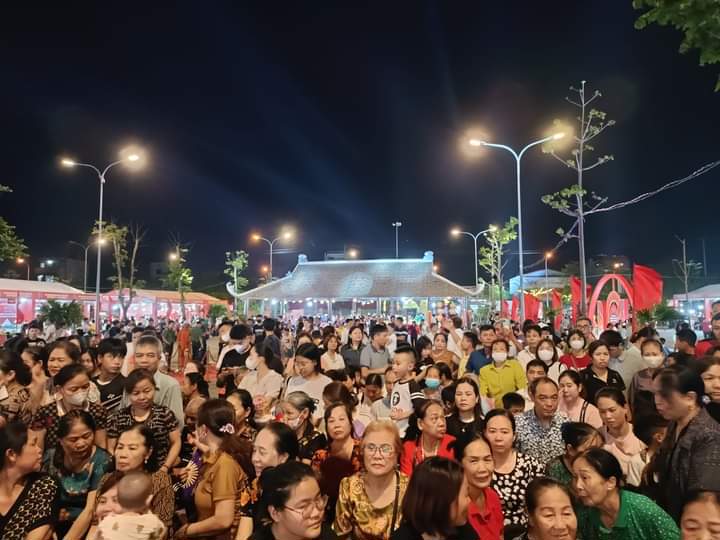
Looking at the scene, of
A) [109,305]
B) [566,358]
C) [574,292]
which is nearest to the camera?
[566,358]

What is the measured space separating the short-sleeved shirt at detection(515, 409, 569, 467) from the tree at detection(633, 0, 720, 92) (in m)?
4.46

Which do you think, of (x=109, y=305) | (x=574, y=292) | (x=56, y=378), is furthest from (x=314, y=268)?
(x=56, y=378)

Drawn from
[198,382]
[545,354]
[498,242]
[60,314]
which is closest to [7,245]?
[60,314]

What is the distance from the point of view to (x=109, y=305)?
35.3 m

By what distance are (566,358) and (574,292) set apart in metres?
9.35

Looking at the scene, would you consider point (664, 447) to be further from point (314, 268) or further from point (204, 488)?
point (314, 268)

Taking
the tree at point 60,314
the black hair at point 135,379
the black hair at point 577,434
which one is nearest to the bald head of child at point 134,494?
the black hair at point 135,379

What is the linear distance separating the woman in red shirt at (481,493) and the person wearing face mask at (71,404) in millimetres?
2931

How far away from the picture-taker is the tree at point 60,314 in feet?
71.5

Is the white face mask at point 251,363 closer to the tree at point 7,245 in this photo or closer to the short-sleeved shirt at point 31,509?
the short-sleeved shirt at point 31,509

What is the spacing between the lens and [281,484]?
249cm

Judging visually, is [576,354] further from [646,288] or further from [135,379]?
[135,379]

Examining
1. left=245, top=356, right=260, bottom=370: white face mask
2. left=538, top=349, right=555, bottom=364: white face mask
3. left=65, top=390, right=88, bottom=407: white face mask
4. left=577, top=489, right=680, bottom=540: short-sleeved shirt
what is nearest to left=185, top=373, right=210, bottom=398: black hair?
left=245, top=356, right=260, bottom=370: white face mask

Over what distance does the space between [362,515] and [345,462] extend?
77cm
